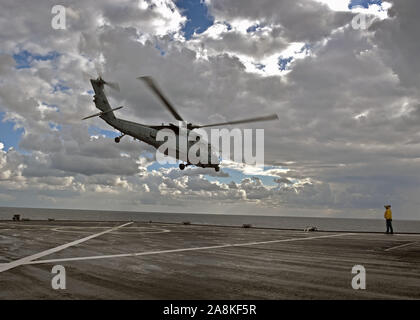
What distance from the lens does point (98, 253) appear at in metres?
13.7

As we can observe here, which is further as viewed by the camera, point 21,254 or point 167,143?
point 167,143

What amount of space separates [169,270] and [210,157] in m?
23.1
